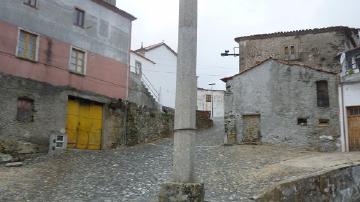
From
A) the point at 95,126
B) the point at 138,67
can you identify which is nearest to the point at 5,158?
the point at 95,126

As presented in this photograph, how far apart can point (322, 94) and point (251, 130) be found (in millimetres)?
4252

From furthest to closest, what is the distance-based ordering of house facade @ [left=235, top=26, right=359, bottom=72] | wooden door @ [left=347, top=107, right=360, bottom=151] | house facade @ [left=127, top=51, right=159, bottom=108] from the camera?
house facade @ [left=127, top=51, right=159, bottom=108] → house facade @ [left=235, top=26, right=359, bottom=72] → wooden door @ [left=347, top=107, right=360, bottom=151]

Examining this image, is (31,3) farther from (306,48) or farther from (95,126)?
(306,48)

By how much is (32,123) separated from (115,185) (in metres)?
7.39

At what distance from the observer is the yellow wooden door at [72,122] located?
2094 centimetres

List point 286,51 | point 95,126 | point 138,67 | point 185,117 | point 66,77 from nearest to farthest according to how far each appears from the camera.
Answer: point 185,117, point 66,77, point 95,126, point 286,51, point 138,67

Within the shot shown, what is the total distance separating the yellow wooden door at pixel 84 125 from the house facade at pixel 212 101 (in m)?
26.1

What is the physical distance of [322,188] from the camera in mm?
11000

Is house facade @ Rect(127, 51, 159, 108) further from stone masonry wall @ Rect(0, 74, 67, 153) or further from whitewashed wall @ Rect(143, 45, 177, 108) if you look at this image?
stone masonry wall @ Rect(0, 74, 67, 153)

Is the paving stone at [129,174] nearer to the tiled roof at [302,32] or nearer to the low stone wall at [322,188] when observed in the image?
the low stone wall at [322,188]

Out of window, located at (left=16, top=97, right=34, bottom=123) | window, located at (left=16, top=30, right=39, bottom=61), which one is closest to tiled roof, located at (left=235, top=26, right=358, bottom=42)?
window, located at (left=16, top=30, right=39, bottom=61)

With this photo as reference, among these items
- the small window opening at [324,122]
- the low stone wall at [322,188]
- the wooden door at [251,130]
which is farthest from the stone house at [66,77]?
the low stone wall at [322,188]

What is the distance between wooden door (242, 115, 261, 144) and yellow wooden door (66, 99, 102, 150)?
8.02 meters

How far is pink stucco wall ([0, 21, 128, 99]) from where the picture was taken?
61.1 feet
